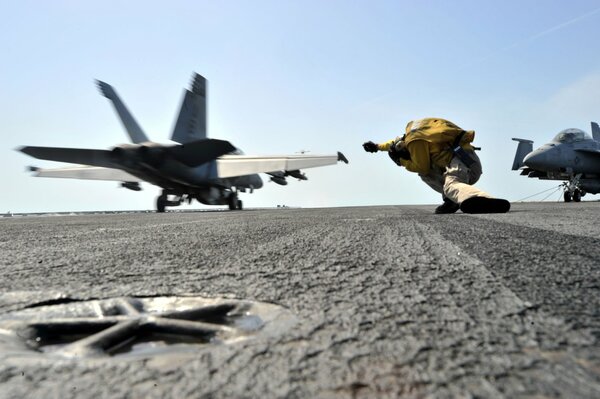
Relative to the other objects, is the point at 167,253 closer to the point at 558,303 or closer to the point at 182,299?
the point at 182,299

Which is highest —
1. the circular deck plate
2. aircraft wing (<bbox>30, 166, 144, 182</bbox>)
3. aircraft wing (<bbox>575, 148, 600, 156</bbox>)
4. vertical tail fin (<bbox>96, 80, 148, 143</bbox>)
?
vertical tail fin (<bbox>96, 80, 148, 143</bbox>)

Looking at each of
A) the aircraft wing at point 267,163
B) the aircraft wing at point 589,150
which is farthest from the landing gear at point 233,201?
the aircraft wing at point 589,150

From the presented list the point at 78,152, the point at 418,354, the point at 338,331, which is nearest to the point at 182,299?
the point at 338,331

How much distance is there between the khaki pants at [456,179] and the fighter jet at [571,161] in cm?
1174

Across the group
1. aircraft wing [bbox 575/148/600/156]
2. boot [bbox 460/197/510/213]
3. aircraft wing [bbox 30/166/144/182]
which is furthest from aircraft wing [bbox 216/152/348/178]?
boot [bbox 460/197/510/213]

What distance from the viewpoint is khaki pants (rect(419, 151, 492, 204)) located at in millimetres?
5242

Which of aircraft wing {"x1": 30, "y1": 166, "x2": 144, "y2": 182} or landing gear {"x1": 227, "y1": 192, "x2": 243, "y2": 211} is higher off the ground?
aircraft wing {"x1": 30, "y1": 166, "x2": 144, "y2": 182}

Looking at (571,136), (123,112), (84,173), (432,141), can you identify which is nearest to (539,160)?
(571,136)

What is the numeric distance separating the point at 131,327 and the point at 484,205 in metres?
4.85

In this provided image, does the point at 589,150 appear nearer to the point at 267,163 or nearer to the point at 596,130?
the point at 596,130

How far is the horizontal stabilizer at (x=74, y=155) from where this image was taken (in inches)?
536

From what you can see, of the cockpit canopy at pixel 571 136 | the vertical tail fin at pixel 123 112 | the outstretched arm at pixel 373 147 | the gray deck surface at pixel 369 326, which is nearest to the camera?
the gray deck surface at pixel 369 326

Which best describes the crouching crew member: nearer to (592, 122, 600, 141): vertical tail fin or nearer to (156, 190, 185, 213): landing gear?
(156, 190, 185, 213): landing gear

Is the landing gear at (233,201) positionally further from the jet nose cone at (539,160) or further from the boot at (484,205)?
the boot at (484,205)
